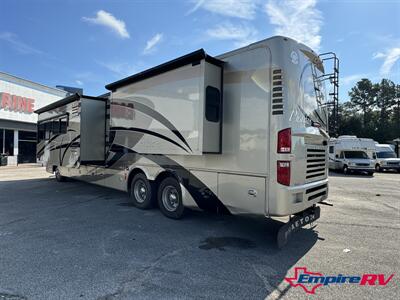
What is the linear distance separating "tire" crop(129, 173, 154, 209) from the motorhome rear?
0.06m

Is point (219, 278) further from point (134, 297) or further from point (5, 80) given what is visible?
point (5, 80)

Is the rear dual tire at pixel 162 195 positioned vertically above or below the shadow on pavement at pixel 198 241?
above

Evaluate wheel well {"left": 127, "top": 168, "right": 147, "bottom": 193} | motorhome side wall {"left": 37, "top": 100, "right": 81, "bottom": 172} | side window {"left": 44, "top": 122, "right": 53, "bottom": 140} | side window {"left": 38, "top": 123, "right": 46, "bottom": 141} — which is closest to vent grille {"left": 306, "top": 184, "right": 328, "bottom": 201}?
wheel well {"left": 127, "top": 168, "right": 147, "bottom": 193}

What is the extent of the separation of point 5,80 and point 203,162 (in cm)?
2144

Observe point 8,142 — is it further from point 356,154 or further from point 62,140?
point 356,154

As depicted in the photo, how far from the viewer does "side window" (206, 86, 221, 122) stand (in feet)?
16.0

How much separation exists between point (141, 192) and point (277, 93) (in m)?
4.36

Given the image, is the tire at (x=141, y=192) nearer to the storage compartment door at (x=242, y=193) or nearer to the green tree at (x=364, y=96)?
the storage compartment door at (x=242, y=193)

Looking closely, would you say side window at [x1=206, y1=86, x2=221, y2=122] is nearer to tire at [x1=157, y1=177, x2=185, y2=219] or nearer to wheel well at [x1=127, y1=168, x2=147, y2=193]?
tire at [x1=157, y1=177, x2=185, y2=219]

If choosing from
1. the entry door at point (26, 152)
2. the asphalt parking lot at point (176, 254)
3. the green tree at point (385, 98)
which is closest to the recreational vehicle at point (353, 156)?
the asphalt parking lot at point (176, 254)

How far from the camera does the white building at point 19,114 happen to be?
65.6 feet

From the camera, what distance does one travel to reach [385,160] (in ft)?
71.8

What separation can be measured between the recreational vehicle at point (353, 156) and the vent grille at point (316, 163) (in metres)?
14.9

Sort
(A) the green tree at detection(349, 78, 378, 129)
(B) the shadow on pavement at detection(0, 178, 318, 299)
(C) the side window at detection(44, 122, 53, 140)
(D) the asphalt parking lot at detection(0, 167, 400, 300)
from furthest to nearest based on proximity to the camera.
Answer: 1. (A) the green tree at detection(349, 78, 378, 129)
2. (C) the side window at detection(44, 122, 53, 140)
3. (B) the shadow on pavement at detection(0, 178, 318, 299)
4. (D) the asphalt parking lot at detection(0, 167, 400, 300)
